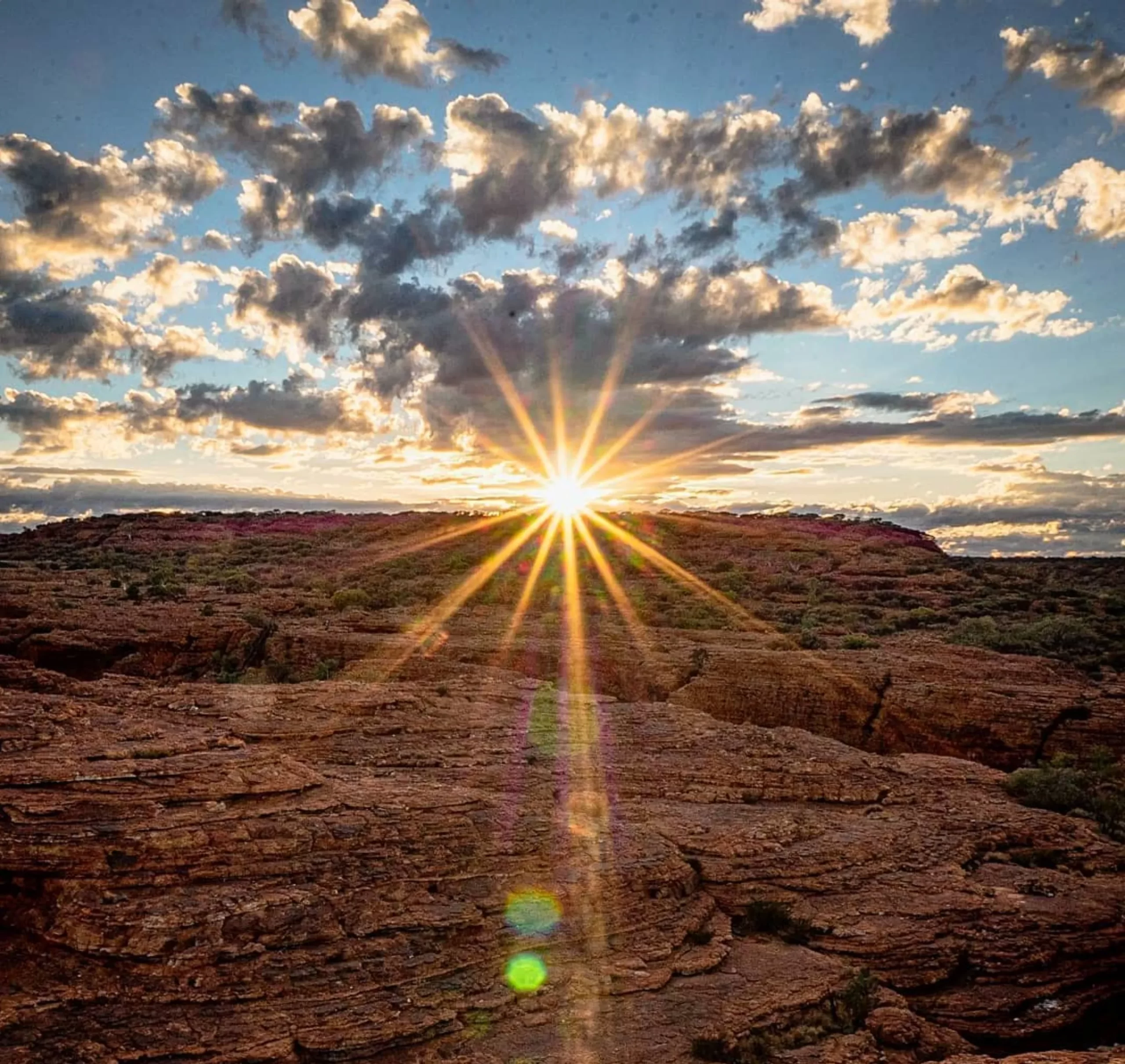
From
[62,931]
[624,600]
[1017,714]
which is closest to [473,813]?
[62,931]

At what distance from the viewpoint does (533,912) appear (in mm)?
14055

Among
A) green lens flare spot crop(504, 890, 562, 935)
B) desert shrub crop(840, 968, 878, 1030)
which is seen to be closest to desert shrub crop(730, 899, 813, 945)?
desert shrub crop(840, 968, 878, 1030)

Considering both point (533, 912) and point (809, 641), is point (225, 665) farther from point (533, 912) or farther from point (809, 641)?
point (809, 641)

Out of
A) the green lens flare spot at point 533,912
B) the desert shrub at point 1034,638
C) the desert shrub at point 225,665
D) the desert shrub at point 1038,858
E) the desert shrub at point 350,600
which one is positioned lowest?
the desert shrub at point 1038,858

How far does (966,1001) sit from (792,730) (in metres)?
8.92

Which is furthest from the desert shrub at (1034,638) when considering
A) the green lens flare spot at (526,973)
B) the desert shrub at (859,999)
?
the green lens flare spot at (526,973)

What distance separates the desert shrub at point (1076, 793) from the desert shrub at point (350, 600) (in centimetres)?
2674

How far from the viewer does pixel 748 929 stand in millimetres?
15781

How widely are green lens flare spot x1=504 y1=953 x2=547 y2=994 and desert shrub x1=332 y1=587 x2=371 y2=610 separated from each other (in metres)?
25.9

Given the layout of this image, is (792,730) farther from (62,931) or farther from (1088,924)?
(62,931)

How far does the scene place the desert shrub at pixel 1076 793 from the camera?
2148 centimetres

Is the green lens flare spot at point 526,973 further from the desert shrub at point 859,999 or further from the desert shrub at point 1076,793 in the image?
the desert shrub at point 1076,793

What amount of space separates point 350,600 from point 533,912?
26.1m

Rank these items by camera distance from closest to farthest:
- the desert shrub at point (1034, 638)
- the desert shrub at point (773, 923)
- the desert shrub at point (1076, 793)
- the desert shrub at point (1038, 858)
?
the desert shrub at point (773, 923)
the desert shrub at point (1038, 858)
the desert shrub at point (1076, 793)
the desert shrub at point (1034, 638)
